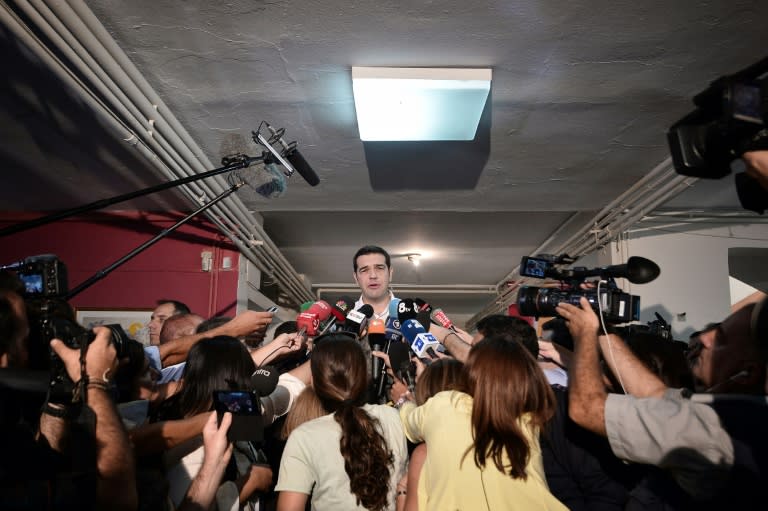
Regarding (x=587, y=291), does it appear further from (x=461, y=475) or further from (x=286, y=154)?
(x=286, y=154)

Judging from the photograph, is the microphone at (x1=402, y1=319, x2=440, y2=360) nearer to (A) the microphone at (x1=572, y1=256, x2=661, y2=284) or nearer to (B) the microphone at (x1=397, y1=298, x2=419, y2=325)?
(B) the microphone at (x1=397, y1=298, x2=419, y2=325)

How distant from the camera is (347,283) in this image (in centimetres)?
927

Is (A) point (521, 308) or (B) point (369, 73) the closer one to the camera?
(A) point (521, 308)

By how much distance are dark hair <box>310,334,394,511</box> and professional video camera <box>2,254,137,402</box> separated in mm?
709

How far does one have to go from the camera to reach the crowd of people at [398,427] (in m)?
1.13

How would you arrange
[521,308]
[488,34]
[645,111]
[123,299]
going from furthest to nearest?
[123,299], [645,111], [488,34], [521,308]

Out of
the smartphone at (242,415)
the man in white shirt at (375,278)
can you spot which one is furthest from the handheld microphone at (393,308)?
the smartphone at (242,415)

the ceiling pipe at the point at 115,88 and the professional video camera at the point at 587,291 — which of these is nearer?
the professional video camera at the point at 587,291

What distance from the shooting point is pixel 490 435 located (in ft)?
5.03

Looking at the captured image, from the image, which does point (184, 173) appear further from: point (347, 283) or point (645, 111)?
point (347, 283)

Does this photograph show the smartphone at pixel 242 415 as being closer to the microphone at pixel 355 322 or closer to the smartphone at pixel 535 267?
the smartphone at pixel 535 267

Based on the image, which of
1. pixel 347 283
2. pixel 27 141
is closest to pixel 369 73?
pixel 27 141

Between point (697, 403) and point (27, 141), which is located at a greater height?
point (27, 141)

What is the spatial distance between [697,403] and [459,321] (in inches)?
471
